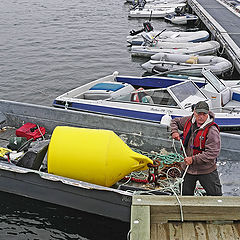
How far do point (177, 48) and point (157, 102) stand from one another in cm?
912

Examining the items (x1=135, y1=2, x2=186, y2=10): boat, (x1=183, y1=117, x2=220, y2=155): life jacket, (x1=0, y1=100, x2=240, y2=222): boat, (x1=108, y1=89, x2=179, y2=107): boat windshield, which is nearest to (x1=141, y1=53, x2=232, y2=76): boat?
(x1=108, y1=89, x2=179, y2=107): boat windshield

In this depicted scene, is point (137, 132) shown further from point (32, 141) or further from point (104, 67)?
point (104, 67)

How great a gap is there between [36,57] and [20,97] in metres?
6.32

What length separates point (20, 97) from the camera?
15969 millimetres

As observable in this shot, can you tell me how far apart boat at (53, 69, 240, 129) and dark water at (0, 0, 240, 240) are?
312 centimetres

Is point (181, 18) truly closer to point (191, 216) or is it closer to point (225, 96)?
point (225, 96)

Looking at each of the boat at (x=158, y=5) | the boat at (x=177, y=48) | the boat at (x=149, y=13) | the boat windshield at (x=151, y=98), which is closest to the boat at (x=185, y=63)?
the boat at (x=177, y=48)

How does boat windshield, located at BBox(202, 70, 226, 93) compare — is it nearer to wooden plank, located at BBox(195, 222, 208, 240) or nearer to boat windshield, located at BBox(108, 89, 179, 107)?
boat windshield, located at BBox(108, 89, 179, 107)

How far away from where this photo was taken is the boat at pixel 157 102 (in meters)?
10.2

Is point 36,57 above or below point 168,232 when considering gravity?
below

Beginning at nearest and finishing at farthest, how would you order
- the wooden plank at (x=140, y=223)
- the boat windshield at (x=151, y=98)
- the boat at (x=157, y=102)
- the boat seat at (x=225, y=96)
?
the wooden plank at (x=140, y=223)
the boat at (x=157, y=102)
the boat windshield at (x=151, y=98)
the boat seat at (x=225, y=96)

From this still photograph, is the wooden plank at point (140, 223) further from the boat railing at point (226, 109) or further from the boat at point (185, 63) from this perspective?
the boat at point (185, 63)

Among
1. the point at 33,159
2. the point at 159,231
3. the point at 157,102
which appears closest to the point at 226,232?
the point at 159,231

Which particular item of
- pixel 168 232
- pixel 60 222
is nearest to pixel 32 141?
pixel 60 222
